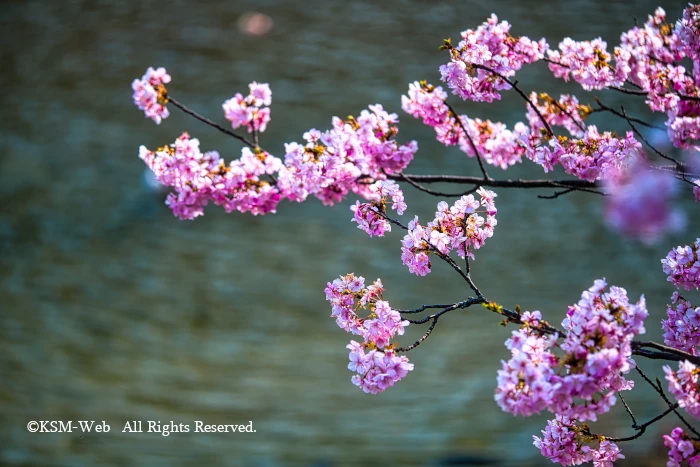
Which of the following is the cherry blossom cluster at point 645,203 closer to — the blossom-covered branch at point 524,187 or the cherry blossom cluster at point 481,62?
the blossom-covered branch at point 524,187

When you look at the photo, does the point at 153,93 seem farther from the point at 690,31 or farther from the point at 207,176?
the point at 690,31

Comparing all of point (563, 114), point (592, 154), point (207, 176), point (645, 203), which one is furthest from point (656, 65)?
point (207, 176)

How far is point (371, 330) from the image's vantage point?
1520 mm

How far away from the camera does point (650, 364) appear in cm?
344

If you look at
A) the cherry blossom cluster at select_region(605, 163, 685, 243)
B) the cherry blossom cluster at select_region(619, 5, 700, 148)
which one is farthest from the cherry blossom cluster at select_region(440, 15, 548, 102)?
the cherry blossom cluster at select_region(605, 163, 685, 243)

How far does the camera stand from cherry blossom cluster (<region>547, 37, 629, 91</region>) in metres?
1.80

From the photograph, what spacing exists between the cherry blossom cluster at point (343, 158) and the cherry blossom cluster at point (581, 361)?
0.67 m

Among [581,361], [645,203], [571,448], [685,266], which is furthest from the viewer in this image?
[685,266]

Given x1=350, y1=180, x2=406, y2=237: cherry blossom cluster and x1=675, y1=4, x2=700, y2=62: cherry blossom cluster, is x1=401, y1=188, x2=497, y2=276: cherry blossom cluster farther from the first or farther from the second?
x1=675, y1=4, x2=700, y2=62: cherry blossom cluster

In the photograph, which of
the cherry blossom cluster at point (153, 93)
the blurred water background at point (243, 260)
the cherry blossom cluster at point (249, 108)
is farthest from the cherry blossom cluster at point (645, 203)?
the blurred water background at point (243, 260)

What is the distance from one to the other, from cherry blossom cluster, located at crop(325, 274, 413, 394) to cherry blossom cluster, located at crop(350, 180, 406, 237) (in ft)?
0.45

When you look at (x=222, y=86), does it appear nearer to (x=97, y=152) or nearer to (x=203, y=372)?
(x=97, y=152)

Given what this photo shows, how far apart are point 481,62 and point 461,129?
0.93 feet

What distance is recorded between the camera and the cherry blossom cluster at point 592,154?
1.62m
